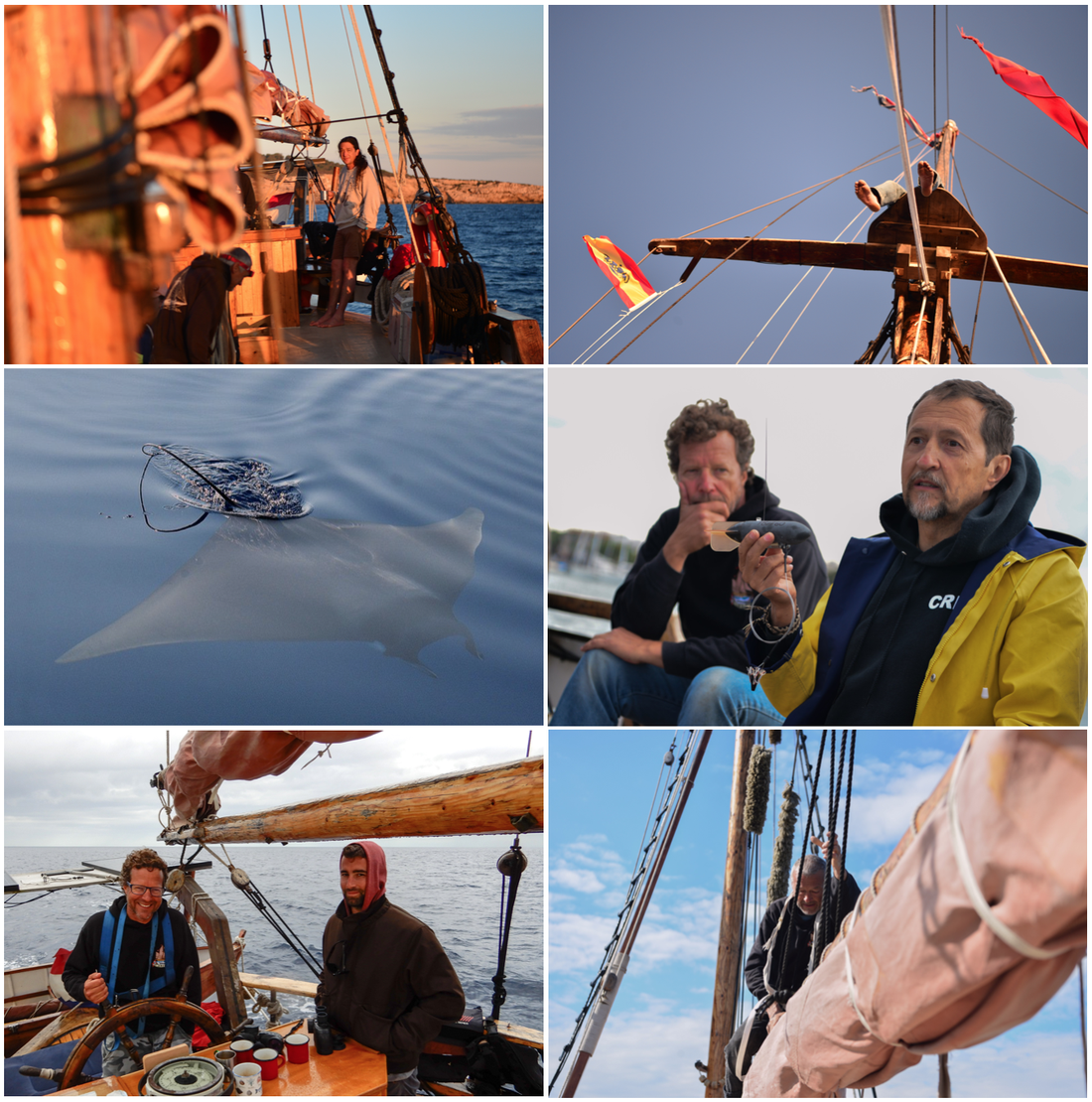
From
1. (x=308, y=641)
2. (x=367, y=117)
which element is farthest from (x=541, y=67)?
(x=308, y=641)

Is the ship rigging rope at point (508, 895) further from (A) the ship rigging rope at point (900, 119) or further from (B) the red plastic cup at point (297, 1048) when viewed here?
(A) the ship rigging rope at point (900, 119)

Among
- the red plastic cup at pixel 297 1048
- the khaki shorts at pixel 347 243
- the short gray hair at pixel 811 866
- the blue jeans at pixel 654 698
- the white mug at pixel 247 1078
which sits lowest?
the white mug at pixel 247 1078

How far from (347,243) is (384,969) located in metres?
1.65

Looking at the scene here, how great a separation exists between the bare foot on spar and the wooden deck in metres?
1.09

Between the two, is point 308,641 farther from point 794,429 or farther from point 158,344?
point 794,429

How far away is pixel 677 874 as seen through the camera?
2162 mm

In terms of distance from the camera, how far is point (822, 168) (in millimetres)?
2105

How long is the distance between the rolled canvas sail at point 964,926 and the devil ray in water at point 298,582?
1010 mm

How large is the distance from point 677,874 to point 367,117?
1.84 meters

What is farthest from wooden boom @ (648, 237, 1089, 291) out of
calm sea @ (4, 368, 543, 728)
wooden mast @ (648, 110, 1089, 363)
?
calm sea @ (4, 368, 543, 728)

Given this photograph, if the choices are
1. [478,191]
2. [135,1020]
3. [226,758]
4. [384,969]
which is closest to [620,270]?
[478,191]

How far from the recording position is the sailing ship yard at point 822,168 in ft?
6.82

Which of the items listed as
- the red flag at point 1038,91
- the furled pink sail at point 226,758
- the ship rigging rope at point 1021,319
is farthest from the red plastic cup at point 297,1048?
the red flag at point 1038,91

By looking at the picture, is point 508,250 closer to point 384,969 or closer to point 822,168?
point 822,168
